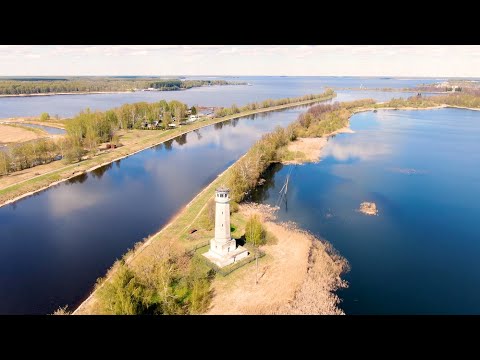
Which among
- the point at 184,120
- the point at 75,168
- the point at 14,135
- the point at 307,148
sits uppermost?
the point at 184,120

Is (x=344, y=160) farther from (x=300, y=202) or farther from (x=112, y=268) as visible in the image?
(x=112, y=268)

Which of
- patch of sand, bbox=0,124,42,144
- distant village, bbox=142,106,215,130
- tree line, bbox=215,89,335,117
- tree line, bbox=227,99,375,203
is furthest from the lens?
tree line, bbox=215,89,335,117

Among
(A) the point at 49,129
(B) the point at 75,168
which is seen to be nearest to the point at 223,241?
(B) the point at 75,168

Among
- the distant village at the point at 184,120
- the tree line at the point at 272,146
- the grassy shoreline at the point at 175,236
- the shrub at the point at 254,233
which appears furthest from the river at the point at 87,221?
the distant village at the point at 184,120

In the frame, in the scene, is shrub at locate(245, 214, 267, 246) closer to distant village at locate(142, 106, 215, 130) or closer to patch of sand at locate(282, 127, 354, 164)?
patch of sand at locate(282, 127, 354, 164)

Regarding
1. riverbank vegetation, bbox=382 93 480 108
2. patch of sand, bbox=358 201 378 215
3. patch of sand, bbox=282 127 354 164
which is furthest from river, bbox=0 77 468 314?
riverbank vegetation, bbox=382 93 480 108

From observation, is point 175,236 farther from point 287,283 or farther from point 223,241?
point 287,283
